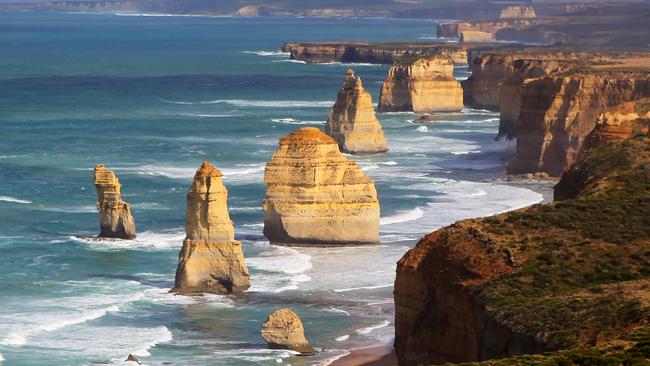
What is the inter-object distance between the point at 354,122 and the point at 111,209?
104ft

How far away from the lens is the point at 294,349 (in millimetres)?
46031

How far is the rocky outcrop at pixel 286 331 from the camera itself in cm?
4584

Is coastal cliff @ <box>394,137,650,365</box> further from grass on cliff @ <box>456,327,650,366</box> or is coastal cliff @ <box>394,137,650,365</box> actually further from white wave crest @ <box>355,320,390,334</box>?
white wave crest @ <box>355,320,390,334</box>

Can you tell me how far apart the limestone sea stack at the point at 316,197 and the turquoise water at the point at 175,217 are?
2.81 ft

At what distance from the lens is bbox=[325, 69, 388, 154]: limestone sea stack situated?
90.5 metres

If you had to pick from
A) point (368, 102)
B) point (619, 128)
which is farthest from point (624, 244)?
point (368, 102)

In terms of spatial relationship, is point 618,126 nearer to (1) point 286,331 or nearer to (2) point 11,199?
(1) point 286,331

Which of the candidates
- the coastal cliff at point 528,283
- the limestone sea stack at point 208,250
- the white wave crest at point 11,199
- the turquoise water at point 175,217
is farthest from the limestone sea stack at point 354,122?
the coastal cliff at point 528,283

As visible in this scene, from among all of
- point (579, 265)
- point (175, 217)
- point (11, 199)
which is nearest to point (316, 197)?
point (175, 217)

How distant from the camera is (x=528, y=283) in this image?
3688cm

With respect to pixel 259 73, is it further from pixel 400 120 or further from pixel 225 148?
pixel 225 148

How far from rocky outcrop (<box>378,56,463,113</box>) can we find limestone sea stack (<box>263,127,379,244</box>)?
61.3 metres

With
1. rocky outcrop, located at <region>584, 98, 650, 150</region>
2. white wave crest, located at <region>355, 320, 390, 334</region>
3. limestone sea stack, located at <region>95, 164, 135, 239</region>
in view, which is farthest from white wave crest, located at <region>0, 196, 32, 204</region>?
white wave crest, located at <region>355, 320, 390, 334</region>

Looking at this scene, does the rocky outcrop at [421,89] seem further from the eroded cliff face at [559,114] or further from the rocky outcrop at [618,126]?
the rocky outcrop at [618,126]
